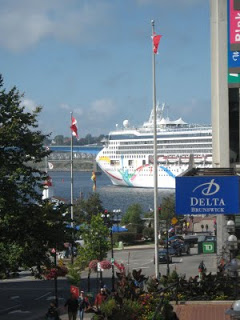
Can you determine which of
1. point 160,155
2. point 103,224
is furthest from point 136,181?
point 103,224

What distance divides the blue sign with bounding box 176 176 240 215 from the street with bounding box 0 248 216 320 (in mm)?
7656

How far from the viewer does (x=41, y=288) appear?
38.3m

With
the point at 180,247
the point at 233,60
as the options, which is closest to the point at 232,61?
the point at 233,60

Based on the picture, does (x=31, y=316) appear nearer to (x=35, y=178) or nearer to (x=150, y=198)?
(x=35, y=178)

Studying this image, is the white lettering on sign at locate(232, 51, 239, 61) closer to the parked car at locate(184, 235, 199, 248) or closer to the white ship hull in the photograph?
the parked car at locate(184, 235, 199, 248)

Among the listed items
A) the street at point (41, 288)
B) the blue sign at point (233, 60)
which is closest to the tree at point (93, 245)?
the street at point (41, 288)

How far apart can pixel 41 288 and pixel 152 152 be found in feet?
467

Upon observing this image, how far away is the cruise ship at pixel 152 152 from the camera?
562 ft

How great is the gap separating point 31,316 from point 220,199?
9.16 m

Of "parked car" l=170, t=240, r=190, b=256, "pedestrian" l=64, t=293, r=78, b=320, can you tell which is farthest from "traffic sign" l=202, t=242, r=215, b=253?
"parked car" l=170, t=240, r=190, b=256

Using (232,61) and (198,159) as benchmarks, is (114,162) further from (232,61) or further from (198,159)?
(232,61)

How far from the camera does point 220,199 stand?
22531mm

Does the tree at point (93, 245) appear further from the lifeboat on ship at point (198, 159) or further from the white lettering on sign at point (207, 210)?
the lifeboat on ship at point (198, 159)

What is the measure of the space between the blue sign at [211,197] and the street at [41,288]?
7.66 metres
